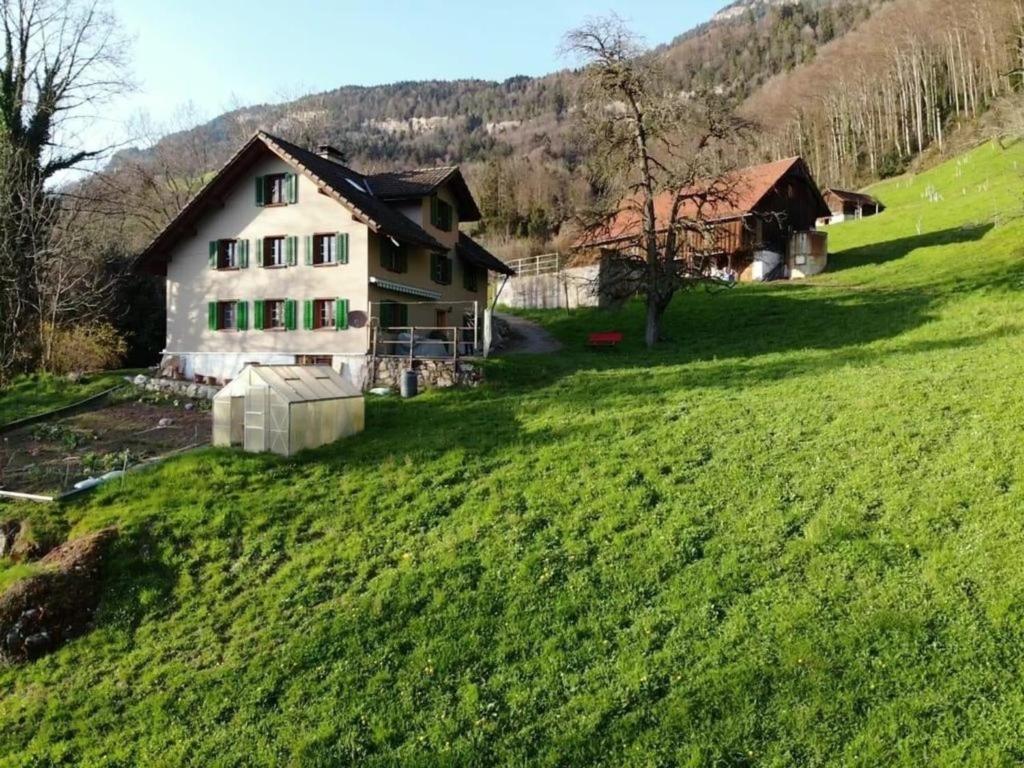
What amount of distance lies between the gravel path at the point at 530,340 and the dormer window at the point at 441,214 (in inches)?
225

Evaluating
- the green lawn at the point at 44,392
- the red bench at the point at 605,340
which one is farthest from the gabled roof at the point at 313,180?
the red bench at the point at 605,340

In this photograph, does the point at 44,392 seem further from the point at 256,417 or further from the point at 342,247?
the point at 256,417

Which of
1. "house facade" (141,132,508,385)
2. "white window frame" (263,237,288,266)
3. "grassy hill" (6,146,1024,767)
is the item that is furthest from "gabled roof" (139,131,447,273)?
"grassy hill" (6,146,1024,767)

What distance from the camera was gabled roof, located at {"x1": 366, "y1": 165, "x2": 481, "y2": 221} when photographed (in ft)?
94.6

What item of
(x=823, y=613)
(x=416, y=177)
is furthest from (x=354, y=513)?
(x=416, y=177)

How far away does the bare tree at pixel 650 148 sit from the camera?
24.8 metres

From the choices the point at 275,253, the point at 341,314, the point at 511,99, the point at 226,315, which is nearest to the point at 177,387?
the point at 226,315

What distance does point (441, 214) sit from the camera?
3081 cm

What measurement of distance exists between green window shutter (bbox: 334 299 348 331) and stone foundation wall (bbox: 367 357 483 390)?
2503mm

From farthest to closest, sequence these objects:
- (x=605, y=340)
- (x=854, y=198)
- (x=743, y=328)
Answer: (x=854, y=198) < (x=605, y=340) < (x=743, y=328)

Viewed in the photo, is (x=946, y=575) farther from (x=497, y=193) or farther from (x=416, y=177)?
(x=497, y=193)

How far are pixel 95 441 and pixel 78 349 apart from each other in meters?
11.3

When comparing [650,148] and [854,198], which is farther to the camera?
[854,198]

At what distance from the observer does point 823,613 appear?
27.1 feet
